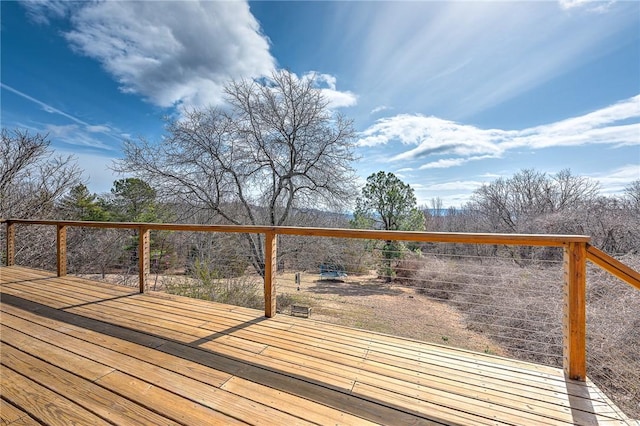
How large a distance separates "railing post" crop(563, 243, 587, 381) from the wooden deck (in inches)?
4.1

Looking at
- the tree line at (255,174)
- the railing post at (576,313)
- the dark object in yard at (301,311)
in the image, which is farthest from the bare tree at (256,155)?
the railing post at (576,313)

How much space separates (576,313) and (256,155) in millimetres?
8744

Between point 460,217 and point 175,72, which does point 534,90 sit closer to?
point 175,72

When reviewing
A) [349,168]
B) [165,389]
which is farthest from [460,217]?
[165,389]

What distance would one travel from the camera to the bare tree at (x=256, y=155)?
28.3ft

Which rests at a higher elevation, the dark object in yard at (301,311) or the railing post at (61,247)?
the railing post at (61,247)

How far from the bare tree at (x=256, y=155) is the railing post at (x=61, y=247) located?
4.70 metres

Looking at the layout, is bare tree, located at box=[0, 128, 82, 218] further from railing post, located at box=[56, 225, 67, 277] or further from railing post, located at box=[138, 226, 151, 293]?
railing post, located at box=[138, 226, 151, 293]

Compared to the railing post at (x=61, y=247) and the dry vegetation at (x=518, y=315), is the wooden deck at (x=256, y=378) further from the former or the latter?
the railing post at (x=61, y=247)

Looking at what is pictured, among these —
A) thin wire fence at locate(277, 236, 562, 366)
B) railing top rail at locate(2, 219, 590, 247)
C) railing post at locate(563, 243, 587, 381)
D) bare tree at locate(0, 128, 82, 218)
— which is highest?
bare tree at locate(0, 128, 82, 218)

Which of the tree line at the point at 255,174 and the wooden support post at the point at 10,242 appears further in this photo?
the tree line at the point at 255,174

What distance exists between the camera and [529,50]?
6.12 metres

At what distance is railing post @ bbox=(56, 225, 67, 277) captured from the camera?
4.04 metres

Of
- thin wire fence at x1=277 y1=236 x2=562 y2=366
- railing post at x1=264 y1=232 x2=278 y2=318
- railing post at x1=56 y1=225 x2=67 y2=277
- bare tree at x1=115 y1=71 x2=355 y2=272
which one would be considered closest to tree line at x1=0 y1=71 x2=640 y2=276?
bare tree at x1=115 y1=71 x2=355 y2=272
